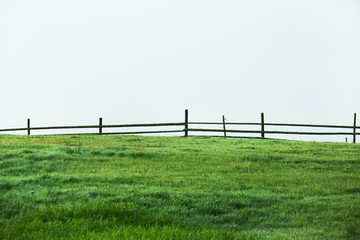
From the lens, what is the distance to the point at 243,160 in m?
11.5

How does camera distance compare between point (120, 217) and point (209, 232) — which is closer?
point (209, 232)

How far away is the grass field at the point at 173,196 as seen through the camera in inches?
201

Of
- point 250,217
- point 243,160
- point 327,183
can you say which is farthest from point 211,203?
point 243,160

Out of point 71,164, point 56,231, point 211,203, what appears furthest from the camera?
point 71,164

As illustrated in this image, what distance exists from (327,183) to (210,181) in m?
2.61

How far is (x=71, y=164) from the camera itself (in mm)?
10289

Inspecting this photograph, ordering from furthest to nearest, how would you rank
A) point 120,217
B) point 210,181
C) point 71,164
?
1. point 71,164
2. point 210,181
3. point 120,217

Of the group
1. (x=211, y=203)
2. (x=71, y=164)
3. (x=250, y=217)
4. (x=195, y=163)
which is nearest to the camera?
(x=250, y=217)

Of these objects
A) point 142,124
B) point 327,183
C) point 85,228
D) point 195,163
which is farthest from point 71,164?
point 142,124

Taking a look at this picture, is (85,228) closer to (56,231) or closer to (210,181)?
(56,231)

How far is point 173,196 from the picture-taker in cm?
686

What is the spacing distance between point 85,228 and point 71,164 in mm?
5656

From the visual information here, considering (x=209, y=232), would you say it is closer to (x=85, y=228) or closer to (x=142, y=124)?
(x=85, y=228)

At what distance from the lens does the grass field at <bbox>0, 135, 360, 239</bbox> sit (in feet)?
16.8
